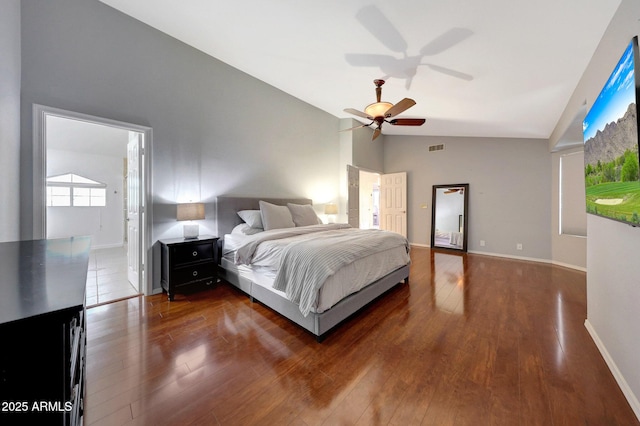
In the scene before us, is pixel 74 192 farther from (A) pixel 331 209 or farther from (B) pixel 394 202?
(B) pixel 394 202

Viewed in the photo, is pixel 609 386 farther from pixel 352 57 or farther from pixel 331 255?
pixel 352 57

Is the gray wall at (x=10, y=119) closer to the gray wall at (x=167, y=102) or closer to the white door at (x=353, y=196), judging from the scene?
the gray wall at (x=167, y=102)

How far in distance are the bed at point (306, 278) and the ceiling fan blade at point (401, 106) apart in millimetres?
1534

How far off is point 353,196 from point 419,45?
360 cm

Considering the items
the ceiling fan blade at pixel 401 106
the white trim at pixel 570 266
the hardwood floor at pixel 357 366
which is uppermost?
the ceiling fan blade at pixel 401 106

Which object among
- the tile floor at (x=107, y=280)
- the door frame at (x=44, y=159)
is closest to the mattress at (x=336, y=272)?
the door frame at (x=44, y=159)

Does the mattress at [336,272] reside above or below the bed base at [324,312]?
above

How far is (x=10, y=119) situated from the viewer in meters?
1.89

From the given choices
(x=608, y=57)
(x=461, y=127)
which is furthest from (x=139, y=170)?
(x=461, y=127)

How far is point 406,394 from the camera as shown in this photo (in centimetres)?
148

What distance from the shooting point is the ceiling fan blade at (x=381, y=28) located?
211 cm

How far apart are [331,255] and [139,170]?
2662 mm

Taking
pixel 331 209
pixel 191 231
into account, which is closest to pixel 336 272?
pixel 191 231

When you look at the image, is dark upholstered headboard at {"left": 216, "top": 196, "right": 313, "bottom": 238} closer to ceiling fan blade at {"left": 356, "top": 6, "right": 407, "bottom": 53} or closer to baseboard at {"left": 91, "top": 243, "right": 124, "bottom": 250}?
ceiling fan blade at {"left": 356, "top": 6, "right": 407, "bottom": 53}
